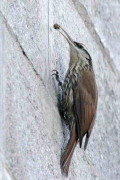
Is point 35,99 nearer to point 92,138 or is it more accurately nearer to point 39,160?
point 39,160

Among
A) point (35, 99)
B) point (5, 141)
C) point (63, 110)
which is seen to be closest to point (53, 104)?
point (63, 110)

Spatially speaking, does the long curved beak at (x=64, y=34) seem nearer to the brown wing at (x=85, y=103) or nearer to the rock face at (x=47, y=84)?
the rock face at (x=47, y=84)

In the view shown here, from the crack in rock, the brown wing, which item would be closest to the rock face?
the crack in rock

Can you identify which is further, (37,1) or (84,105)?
(84,105)

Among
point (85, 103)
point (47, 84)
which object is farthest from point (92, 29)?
point (47, 84)

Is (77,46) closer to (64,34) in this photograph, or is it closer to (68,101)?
(64,34)

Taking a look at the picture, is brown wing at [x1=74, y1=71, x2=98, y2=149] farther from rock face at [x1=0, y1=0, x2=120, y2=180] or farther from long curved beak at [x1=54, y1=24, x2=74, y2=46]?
long curved beak at [x1=54, y1=24, x2=74, y2=46]

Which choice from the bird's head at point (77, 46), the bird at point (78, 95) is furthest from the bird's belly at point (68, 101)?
the bird's head at point (77, 46)

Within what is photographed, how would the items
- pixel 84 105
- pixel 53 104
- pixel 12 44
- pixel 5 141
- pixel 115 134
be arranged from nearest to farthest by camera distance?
pixel 5 141
pixel 12 44
pixel 53 104
pixel 84 105
pixel 115 134
